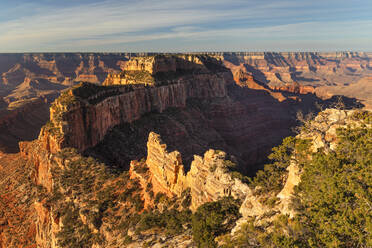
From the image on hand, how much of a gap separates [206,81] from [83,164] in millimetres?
89658

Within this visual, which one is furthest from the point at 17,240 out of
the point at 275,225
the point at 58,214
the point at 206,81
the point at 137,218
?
the point at 206,81

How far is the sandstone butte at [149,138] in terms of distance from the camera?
28.6 meters

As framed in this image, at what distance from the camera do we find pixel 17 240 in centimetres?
4616

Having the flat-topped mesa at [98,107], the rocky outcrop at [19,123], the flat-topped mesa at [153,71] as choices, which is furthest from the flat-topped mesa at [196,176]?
the rocky outcrop at [19,123]

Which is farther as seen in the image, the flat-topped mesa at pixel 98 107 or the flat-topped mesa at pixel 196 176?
the flat-topped mesa at pixel 98 107

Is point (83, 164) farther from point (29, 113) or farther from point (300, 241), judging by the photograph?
point (29, 113)

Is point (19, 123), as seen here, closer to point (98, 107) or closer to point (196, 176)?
point (98, 107)

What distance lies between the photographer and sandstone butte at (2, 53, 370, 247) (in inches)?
1126

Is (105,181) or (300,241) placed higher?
(300,241)

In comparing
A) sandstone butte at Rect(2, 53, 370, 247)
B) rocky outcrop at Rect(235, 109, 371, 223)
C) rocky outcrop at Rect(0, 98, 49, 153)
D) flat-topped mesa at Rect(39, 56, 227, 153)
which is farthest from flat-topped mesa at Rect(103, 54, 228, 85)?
rocky outcrop at Rect(235, 109, 371, 223)

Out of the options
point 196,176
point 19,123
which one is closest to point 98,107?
point 196,176

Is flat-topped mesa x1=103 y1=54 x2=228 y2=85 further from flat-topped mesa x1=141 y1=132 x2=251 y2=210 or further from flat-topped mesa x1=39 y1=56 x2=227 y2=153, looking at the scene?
flat-topped mesa x1=141 y1=132 x2=251 y2=210

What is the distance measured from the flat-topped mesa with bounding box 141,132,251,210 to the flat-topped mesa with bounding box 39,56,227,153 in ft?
77.4

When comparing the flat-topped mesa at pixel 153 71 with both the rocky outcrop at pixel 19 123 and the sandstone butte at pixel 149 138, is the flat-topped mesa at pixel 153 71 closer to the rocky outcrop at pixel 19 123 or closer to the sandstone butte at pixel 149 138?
the sandstone butte at pixel 149 138
